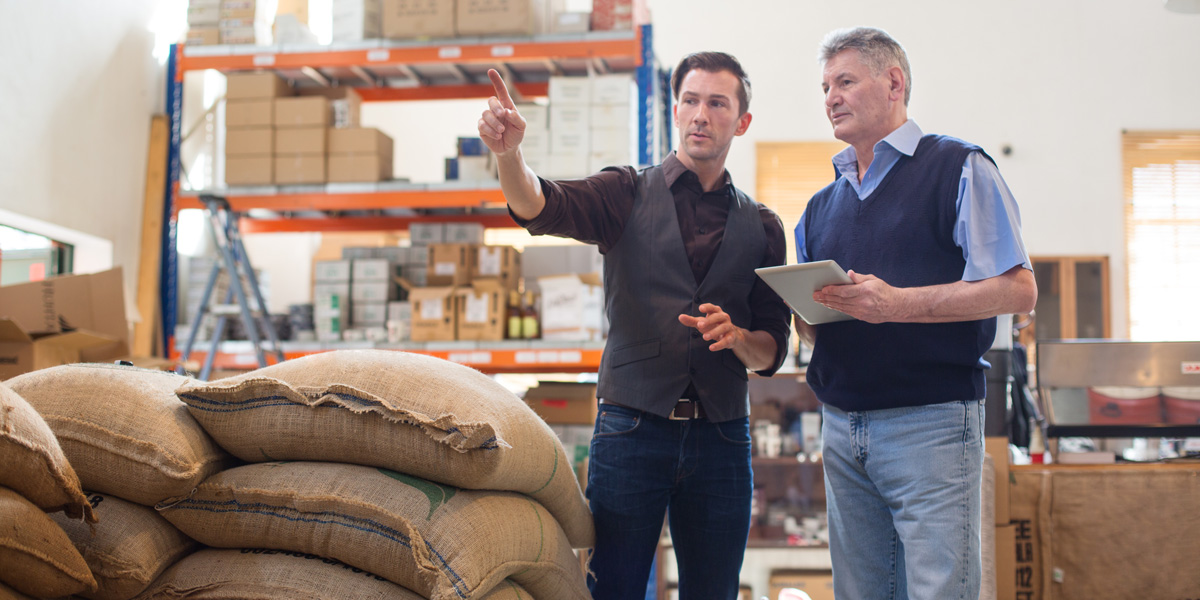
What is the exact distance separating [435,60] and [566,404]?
2.18 metres

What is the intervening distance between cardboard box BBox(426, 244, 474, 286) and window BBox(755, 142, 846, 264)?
388 cm

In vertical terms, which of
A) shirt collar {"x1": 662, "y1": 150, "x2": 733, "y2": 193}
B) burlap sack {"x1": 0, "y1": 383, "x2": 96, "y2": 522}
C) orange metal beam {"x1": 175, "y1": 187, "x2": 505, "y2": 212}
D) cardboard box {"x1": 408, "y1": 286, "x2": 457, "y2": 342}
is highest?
orange metal beam {"x1": 175, "y1": 187, "x2": 505, "y2": 212}

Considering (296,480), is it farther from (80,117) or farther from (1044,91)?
(1044,91)

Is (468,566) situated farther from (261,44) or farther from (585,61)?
(261,44)

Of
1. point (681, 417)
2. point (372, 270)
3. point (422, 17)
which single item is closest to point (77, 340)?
point (372, 270)

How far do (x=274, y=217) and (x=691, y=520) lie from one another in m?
5.08

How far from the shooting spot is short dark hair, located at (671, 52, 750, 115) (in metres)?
2.02

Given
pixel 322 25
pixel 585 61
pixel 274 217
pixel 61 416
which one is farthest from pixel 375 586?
pixel 322 25

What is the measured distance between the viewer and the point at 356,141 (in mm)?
4918

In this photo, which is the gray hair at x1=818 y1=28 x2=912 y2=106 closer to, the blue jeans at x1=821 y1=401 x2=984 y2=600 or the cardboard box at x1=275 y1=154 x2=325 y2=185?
the blue jeans at x1=821 y1=401 x2=984 y2=600

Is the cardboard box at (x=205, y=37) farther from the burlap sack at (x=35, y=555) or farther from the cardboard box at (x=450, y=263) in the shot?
the burlap sack at (x=35, y=555)

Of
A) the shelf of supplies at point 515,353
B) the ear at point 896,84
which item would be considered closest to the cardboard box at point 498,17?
the shelf of supplies at point 515,353

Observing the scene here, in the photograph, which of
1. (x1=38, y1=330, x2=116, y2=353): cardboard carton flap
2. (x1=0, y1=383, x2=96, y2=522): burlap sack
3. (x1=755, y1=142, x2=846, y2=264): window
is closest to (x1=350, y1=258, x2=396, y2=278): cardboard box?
(x1=38, y1=330, x2=116, y2=353): cardboard carton flap

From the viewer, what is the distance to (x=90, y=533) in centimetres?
146
